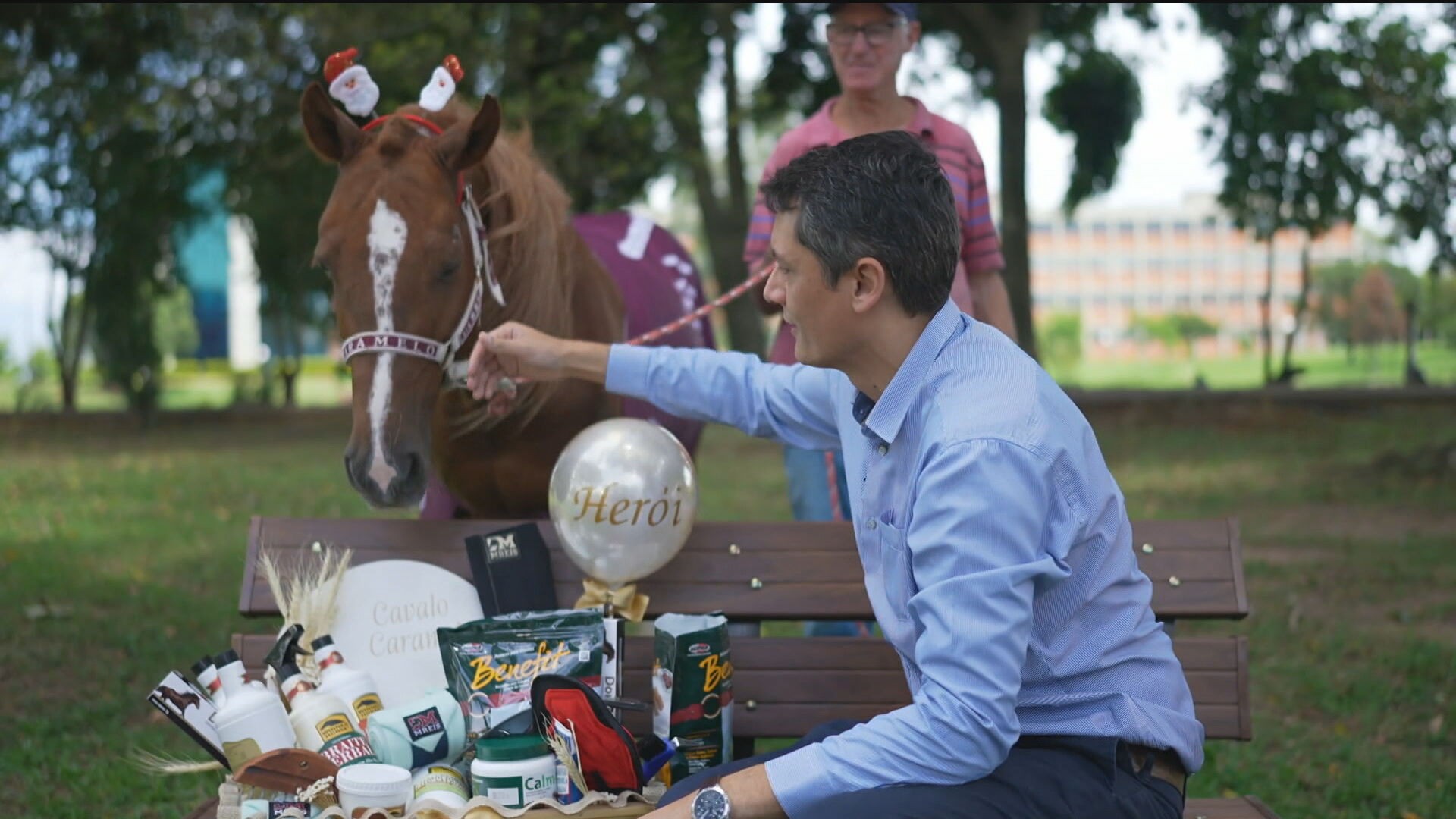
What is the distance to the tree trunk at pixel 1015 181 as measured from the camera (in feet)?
49.3

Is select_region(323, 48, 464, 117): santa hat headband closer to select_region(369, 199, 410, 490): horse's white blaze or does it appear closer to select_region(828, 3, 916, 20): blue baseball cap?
select_region(369, 199, 410, 490): horse's white blaze

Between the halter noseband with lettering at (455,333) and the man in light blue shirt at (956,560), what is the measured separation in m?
1.13

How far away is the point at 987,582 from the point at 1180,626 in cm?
497

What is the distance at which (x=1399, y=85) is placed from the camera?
15477mm

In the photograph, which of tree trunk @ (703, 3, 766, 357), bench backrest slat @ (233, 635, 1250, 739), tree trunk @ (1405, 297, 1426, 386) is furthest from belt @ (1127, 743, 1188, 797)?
tree trunk @ (1405, 297, 1426, 386)

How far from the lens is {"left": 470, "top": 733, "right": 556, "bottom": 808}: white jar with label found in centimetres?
246

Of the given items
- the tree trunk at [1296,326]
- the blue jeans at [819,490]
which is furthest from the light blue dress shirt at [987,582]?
the tree trunk at [1296,326]

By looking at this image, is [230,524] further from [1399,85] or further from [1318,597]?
[1399,85]

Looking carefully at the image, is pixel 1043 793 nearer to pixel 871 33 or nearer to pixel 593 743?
pixel 593 743

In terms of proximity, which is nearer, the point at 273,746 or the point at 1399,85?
the point at 273,746

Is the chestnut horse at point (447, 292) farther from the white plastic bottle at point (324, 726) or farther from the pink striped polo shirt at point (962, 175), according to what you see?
the pink striped polo shirt at point (962, 175)

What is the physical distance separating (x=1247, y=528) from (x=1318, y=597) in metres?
2.19

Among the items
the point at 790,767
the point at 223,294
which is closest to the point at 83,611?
the point at 790,767

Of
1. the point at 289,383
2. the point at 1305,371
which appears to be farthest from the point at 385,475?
the point at 1305,371
